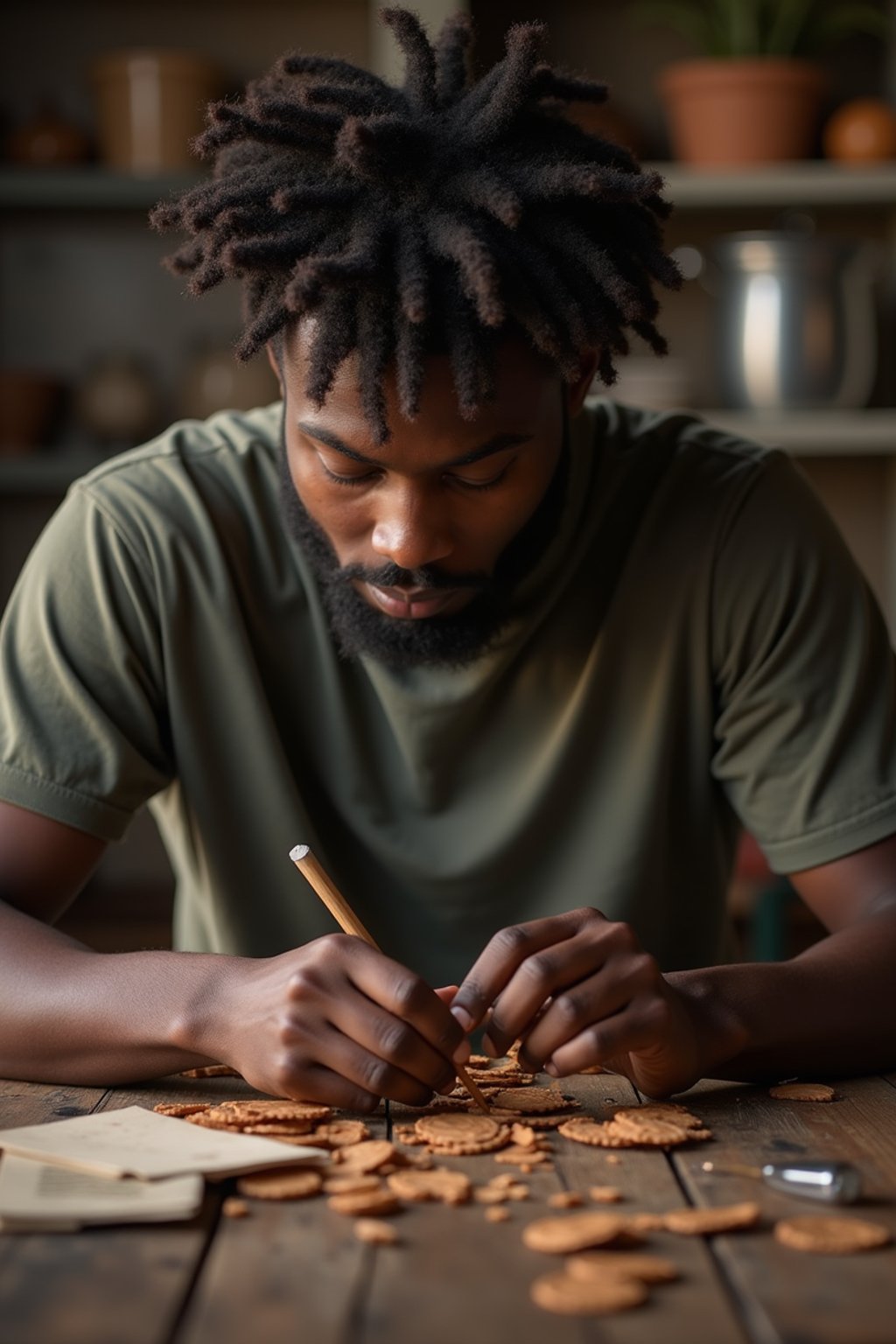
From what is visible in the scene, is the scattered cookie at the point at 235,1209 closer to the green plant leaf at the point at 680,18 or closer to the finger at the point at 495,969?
the finger at the point at 495,969

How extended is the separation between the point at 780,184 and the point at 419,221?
72.1 inches

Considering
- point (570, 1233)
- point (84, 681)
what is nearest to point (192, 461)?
point (84, 681)

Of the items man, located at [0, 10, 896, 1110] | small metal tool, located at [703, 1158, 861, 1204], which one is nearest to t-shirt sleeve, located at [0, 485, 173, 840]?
man, located at [0, 10, 896, 1110]

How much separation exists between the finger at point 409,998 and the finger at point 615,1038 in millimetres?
77

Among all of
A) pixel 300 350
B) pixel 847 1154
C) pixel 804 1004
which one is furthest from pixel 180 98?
pixel 847 1154

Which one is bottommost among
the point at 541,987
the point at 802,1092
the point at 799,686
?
the point at 802,1092

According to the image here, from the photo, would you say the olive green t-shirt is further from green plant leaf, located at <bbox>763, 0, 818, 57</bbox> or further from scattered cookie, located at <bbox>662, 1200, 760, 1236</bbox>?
green plant leaf, located at <bbox>763, 0, 818, 57</bbox>

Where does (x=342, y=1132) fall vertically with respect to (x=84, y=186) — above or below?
below

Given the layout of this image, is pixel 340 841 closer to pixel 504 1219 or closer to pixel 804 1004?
pixel 804 1004

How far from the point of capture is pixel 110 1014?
1155 mm

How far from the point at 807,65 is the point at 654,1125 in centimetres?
243

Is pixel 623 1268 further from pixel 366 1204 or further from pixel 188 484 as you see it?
pixel 188 484

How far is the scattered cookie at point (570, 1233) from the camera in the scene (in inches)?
31.9

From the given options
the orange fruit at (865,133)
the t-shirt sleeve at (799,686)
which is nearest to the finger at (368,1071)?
the t-shirt sleeve at (799,686)
